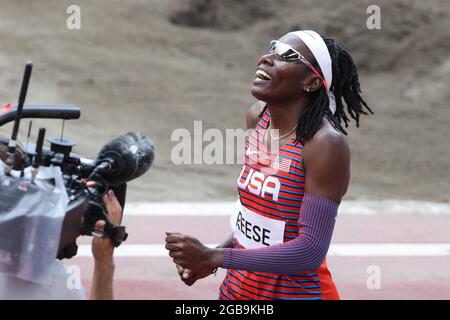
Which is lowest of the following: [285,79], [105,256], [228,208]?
[105,256]

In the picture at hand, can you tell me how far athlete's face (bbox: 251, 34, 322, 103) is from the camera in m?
3.43

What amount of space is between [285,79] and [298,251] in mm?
686

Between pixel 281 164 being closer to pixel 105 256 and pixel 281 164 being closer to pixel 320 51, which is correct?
pixel 320 51

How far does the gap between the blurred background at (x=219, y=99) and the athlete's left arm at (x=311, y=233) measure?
4097mm

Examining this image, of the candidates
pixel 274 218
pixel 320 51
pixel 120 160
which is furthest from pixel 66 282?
pixel 320 51

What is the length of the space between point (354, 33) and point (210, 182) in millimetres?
8168

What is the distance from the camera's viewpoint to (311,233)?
3.21m

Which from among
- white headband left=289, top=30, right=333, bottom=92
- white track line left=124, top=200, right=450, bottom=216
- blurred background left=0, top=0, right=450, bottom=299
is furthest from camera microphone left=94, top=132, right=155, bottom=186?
white track line left=124, top=200, right=450, bottom=216

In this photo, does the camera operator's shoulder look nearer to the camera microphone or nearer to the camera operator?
the camera microphone

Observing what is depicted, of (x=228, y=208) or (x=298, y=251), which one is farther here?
(x=228, y=208)

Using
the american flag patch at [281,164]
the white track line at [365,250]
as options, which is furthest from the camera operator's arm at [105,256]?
the white track line at [365,250]

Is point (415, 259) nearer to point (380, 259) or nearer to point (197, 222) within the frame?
point (380, 259)

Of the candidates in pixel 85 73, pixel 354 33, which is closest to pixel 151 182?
pixel 85 73

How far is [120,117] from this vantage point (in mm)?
14812
